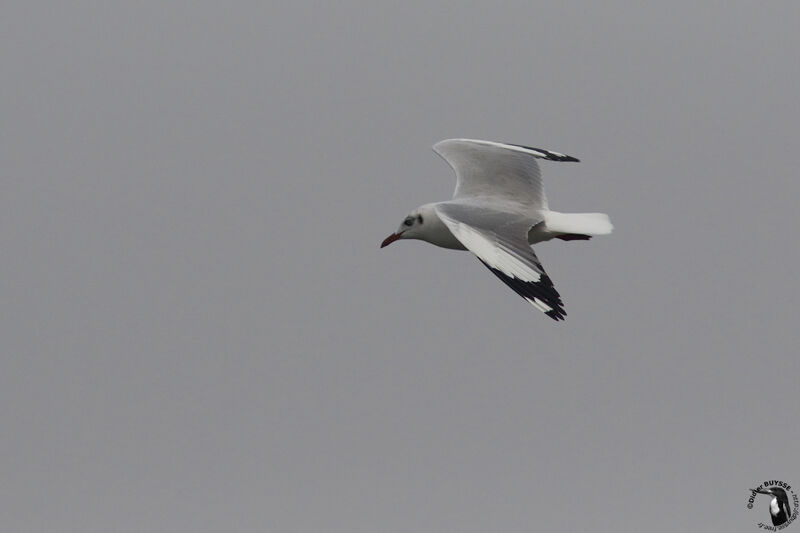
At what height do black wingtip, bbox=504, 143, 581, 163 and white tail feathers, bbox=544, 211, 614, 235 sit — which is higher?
black wingtip, bbox=504, 143, 581, 163

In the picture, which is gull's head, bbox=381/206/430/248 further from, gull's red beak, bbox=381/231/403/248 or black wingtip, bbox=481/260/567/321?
black wingtip, bbox=481/260/567/321

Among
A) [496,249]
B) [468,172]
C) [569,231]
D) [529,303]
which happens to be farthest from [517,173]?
[529,303]

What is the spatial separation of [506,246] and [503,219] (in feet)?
2.67

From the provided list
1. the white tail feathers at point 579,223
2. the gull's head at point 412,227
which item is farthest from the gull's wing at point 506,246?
the gull's head at point 412,227

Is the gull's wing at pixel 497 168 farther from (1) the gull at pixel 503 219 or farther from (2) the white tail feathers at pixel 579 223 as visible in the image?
Answer: (2) the white tail feathers at pixel 579 223

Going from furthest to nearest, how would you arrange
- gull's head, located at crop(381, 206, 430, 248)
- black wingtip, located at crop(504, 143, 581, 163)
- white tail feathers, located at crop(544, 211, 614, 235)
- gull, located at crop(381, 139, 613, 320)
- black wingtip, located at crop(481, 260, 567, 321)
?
black wingtip, located at crop(504, 143, 581, 163) → gull's head, located at crop(381, 206, 430, 248) → white tail feathers, located at crop(544, 211, 614, 235) → gull, located at crop(381, 139, 613, 320) → black wingtip, located at crop(481, 260, 567, 321)

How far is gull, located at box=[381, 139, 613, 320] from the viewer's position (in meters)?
10.0

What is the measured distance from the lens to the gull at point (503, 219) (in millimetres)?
10000

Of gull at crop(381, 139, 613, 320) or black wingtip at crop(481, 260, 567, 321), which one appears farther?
gull at crop(381, 139, 613, 320)

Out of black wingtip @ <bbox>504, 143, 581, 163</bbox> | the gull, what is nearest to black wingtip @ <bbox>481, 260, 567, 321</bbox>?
the gull

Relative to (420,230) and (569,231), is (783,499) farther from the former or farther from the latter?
(420,230)

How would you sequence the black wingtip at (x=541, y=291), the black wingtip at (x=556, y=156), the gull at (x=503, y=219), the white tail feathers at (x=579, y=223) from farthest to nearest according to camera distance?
1. the black wingtip at (x=556, y=156)
2. the white tail feathers at (x=579, y=223)
3. the gull at (x=503, y=219)
4. the black wingtip at (x=541, y=291)

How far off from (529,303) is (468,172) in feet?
11.5

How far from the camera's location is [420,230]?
11.8 m
